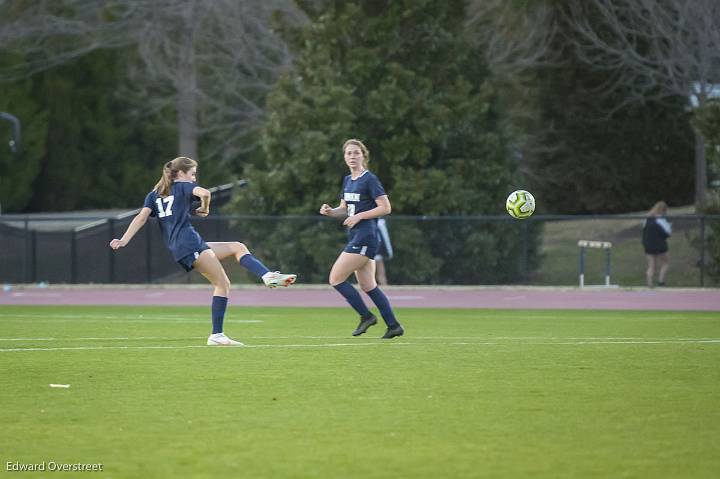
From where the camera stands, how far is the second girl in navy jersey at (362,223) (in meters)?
14.9

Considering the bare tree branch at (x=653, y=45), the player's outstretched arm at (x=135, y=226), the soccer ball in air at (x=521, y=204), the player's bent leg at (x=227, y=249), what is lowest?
the player's bent leg at (x=227, y=249)

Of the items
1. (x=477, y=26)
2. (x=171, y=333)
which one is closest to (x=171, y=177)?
(x=171, y=333)

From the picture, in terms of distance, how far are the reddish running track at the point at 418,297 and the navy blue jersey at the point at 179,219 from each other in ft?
37.5

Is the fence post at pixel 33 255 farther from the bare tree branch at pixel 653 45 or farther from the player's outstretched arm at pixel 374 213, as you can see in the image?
the player's outstretched arm at pixel 374 213

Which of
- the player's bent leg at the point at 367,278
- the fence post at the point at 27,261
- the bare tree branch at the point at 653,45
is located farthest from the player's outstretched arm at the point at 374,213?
the bare tree branch at the point at 653,45

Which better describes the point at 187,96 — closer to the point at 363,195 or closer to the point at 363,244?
the point at 363,195

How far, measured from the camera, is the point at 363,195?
15.0m

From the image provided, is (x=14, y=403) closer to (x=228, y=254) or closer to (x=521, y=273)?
(x=228, y=254)

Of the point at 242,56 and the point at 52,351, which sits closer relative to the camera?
the point at 52,351

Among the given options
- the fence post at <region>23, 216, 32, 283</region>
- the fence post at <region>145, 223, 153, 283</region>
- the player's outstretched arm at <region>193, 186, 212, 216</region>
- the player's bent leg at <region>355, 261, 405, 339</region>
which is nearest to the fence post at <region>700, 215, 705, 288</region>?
the fence post at <region>145, 223, 153, 283</region>

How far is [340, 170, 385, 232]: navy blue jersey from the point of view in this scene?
1498 cm

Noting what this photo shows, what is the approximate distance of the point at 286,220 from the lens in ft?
103

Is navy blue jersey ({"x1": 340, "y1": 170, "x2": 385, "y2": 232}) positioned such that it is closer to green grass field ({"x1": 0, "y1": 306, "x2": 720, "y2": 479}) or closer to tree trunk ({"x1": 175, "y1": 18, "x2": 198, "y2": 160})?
green grass field ({"x1": 0, "y1": 306, "x2": 720, "y2": 479})

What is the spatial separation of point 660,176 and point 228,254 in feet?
103
